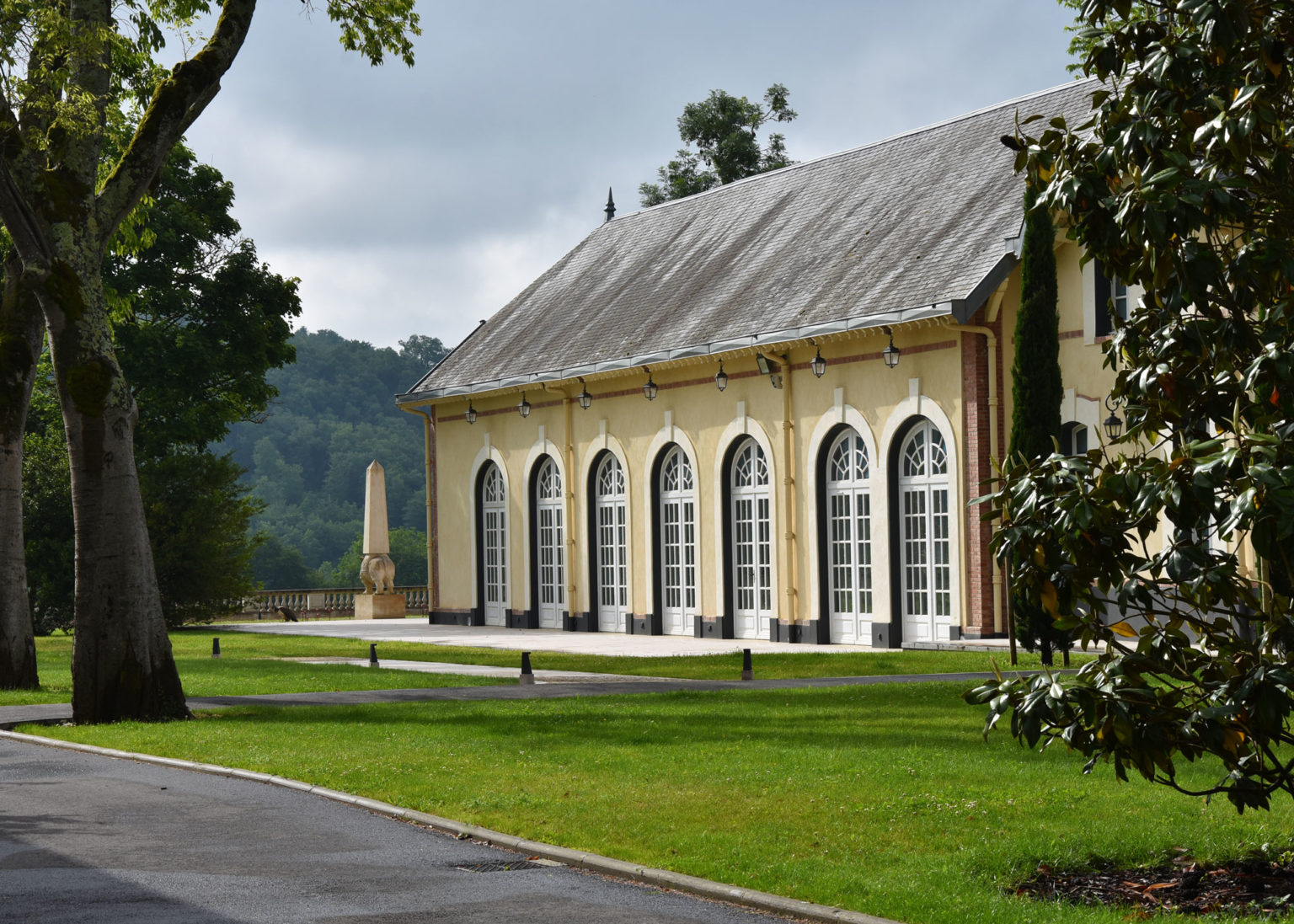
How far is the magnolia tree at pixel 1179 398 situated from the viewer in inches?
248

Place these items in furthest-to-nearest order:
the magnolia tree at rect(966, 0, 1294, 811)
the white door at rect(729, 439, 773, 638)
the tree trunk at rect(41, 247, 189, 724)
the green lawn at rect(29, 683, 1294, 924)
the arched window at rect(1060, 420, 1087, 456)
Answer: the white door at rect(729, 439, 773, 638)
the arched window at rect(1060, 420, 1087, 456)
the tree trunk at rect(41, 247, 189, 724)
the green lawn at rect(29, 683, 1294, 924)
the magnolia tree at rect(966, 0, 1294, 811)

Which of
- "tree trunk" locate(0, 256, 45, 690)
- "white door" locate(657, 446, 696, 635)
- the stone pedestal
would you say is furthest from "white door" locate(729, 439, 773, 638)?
the stone pedestal

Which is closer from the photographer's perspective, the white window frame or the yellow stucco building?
the yellow stucco building

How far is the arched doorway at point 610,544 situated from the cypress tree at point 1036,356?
12.0 meters

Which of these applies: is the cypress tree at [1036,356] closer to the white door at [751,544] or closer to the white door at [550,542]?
the white door at [751,544]

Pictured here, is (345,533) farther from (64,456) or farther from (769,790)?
(769,790)

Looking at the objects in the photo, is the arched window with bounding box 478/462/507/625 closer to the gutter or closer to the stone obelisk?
the gutter

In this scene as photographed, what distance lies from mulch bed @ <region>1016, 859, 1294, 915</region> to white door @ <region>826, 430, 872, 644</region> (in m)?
18.2

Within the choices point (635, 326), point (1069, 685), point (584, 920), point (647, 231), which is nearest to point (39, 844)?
point (584, 920)

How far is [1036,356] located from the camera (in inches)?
812

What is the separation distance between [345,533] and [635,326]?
168ft

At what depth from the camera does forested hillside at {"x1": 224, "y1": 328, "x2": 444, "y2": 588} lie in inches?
3095

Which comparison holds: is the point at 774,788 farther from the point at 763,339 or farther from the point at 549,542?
the point at 549,542

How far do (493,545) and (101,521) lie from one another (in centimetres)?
2059
